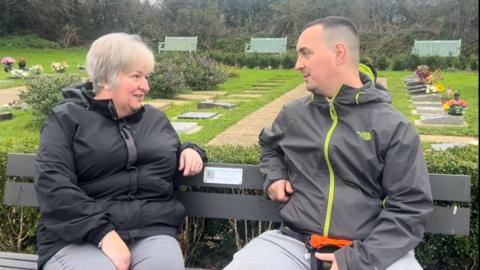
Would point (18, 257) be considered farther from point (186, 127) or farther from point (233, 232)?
point (186, 127)

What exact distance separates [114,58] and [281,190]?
3.31ft

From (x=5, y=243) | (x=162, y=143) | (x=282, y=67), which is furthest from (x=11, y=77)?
(x=162, y=143)

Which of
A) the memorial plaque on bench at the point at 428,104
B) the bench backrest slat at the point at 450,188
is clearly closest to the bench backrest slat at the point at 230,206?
the bench backrest slat at the point at 450,188

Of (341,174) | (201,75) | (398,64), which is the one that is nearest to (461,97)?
(201,75)

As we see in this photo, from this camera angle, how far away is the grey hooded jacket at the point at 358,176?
90.6 inches

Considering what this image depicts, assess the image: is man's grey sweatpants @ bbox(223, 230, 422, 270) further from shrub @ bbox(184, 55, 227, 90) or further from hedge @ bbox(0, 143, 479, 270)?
shrub @ bbox(184, 55, 227, 90)

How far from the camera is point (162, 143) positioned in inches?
108

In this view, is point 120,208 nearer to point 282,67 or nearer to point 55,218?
point 55,218

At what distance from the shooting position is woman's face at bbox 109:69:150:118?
2.65m

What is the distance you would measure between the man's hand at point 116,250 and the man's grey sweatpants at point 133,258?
22mm

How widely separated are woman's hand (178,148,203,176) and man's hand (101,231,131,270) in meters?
0.49

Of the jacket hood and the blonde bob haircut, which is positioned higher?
the blonde bob haircut

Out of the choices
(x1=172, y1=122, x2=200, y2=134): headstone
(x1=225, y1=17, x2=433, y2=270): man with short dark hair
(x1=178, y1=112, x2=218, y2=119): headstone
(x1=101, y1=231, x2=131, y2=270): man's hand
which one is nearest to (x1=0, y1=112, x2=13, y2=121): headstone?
(x1=178, y1=112, x2=218, y2=119): headstone

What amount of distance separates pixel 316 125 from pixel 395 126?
364 mm
